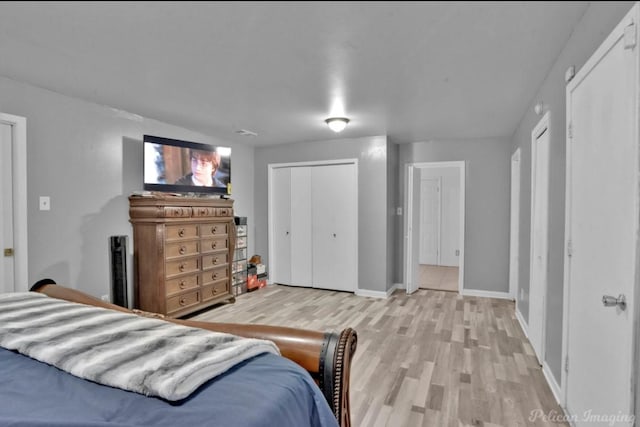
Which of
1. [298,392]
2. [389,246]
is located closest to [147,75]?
[298,392]

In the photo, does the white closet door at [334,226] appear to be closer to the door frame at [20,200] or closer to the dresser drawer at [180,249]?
the dresser drawer at [180,249]

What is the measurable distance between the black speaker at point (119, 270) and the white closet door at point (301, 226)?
7.98ft

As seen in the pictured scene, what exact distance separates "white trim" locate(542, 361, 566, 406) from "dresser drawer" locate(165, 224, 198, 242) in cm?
326

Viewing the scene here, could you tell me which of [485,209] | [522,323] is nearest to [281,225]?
[485,209]

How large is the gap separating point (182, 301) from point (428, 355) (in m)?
2.38

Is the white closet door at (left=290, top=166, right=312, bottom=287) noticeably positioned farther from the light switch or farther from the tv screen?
the light switch

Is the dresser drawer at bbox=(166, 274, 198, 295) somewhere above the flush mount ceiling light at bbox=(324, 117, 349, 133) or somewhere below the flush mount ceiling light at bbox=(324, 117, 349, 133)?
below

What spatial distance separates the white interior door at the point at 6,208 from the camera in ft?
8.22

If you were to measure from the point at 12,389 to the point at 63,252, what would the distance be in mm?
2306

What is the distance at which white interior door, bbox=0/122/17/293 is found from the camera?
2.51 m

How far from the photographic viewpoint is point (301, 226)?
5.07 m

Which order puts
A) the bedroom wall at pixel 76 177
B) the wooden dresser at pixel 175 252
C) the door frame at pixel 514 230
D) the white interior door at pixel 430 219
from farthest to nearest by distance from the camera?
the white interior door at pixel 430 219
the door frame at pixel 514 230
the wooden dresser at pixel 175 252
the bedroom wall at pixel 76 177

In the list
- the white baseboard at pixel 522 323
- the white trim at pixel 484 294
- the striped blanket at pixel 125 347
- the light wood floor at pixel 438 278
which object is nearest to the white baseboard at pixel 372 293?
the light wood floor at pixel 438 278

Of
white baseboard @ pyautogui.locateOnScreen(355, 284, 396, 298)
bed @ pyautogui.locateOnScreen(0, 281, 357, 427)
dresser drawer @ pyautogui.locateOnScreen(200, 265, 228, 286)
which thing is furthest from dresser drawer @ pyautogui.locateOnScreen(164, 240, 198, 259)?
white baseboard @ pyautogui.locateOnScreen(355, 284, 396, 298)
